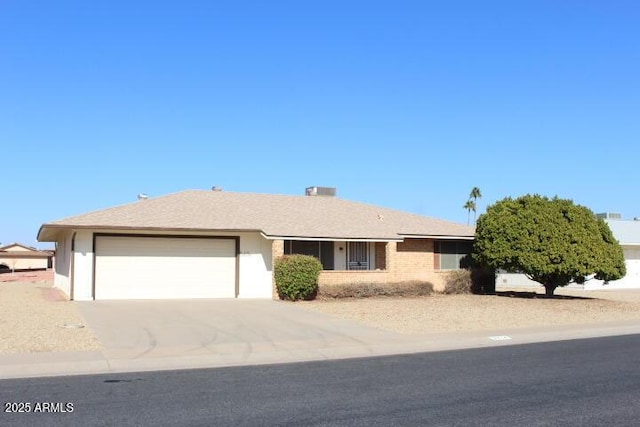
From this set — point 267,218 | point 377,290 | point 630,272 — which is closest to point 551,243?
point 377,290

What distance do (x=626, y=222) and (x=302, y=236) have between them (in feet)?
89.7

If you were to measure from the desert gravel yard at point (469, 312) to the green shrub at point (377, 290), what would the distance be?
400 millimetres

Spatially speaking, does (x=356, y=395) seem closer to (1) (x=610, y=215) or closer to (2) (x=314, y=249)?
(2) (x=314, y=249)

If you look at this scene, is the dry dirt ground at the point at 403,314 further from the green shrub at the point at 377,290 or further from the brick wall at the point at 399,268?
the brick wall at the point at 399,268

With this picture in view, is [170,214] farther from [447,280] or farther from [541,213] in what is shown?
[541,213]

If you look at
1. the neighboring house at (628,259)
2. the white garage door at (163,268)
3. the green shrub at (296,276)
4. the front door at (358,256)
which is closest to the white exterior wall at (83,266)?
the white garage door at (163,268)

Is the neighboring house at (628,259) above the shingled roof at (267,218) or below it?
below

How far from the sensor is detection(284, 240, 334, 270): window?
2733 cm

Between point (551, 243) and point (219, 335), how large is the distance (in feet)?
52.3

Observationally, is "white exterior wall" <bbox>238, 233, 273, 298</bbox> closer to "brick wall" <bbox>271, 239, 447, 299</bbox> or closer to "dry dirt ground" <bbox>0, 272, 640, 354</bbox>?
"brick wall" <bbox>271, 239, 447, 299</bbox>

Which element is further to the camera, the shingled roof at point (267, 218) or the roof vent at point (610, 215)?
the roof vent at point (610, 215)

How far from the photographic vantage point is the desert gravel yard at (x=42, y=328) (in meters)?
13.3

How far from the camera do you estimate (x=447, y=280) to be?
28.9 m

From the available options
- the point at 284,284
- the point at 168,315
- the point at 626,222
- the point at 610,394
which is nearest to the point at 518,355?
the point at 610,394
